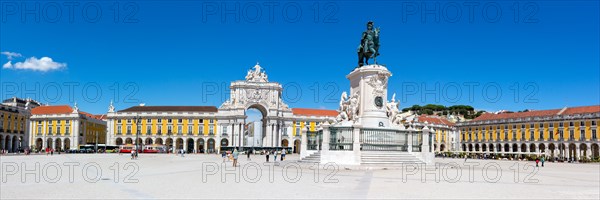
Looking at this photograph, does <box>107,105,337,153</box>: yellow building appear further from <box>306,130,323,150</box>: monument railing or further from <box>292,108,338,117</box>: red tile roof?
<box>306,130,323,150</box>: monument railing

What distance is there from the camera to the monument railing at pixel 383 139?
24.3 meters

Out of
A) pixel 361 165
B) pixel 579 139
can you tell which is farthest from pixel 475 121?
pixel 361 165

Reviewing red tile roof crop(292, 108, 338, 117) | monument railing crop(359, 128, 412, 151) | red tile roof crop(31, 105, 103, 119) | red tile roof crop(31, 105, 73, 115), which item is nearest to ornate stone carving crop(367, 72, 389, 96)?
monument railing crop(359, 128, 412, 151)

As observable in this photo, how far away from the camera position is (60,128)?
90.4 metres

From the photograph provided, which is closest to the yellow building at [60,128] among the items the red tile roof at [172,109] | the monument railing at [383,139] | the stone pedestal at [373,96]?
the red tile roof at [172,109]

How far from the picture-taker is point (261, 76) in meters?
92.3

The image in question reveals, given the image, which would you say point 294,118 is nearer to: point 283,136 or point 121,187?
point 283,136

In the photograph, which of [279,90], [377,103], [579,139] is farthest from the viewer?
[279,90]

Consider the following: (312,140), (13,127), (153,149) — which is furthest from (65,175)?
(13,127)

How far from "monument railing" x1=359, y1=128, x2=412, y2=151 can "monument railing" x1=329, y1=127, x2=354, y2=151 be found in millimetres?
524

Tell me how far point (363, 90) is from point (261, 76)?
219 ft

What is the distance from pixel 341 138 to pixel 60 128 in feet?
260

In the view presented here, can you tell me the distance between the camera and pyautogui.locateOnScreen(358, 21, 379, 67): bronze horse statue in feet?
90.3

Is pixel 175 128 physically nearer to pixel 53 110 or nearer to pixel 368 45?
pixel 53 110
